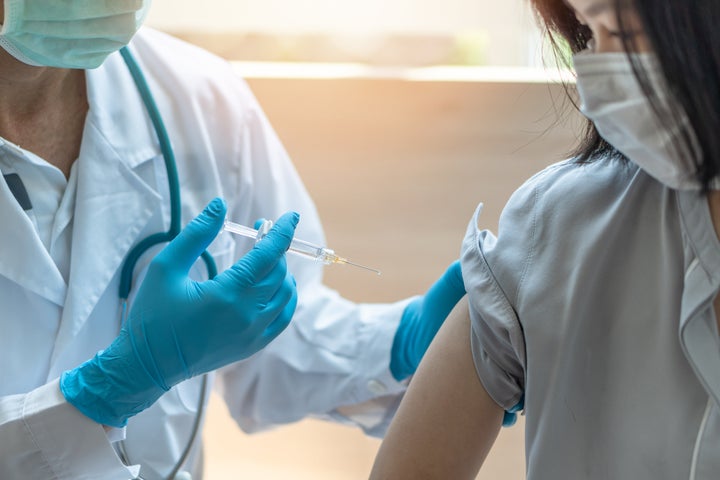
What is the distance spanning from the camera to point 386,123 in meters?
1.97

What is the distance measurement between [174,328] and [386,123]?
3.62 feet

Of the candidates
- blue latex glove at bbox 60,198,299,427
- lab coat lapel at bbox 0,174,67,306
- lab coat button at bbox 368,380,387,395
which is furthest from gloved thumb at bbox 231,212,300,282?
lab coat button at bbox 368,380,387,395

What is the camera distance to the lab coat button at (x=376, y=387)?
1.35 metres

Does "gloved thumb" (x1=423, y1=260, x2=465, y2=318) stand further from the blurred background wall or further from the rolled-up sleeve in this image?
the blurred background wall

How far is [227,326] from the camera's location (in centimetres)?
101

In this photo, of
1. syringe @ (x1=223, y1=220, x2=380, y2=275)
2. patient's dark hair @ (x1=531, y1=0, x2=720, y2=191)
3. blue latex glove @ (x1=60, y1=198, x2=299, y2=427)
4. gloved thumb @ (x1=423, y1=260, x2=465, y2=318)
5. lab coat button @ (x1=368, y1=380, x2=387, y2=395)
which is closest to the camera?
patient's dark hair @ (x1=531, y1=0, x2=720, y2=191)

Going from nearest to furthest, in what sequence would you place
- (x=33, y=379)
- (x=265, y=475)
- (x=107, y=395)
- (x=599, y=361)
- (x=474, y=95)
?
(x=599, y=361) → (x=107, y=395) → (x=33, y=379) → (x=474, y=95) → (x=265, y=475)

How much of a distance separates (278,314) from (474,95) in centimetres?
105

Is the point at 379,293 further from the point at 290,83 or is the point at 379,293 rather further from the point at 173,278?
the point at 173,278

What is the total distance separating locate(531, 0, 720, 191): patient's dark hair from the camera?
69 cm

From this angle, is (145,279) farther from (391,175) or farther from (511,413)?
(391,175)

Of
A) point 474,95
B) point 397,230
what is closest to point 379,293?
point 397,230

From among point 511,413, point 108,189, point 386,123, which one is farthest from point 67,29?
point 386,123

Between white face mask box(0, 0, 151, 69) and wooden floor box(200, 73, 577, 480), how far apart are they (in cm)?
88
